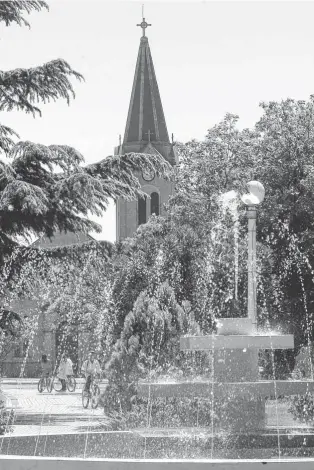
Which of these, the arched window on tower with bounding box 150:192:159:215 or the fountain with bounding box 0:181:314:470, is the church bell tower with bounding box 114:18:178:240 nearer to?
the arched window on tower with bounding box 150:192:159:215

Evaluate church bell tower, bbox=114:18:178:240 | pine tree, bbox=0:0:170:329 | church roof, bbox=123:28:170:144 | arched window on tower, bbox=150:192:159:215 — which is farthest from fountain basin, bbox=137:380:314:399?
church roof, bbox=123:28:170:144

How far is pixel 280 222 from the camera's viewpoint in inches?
1117

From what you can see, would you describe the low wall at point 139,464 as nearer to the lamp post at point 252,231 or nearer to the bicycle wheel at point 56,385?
the lamp post at point 252,231

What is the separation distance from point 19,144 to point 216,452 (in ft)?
31.3

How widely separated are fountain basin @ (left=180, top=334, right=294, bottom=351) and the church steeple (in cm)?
5807

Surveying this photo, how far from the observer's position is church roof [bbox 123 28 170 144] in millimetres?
67188

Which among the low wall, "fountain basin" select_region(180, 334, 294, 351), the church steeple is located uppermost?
the church steeple

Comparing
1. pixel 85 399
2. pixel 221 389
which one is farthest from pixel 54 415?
pixel 221 389

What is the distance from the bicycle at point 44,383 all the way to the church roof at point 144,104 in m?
36.2

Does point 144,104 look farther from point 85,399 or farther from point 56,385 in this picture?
point 85,399

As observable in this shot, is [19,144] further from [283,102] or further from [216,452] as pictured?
[283,102]

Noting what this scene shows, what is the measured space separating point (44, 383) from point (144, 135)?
123 feet

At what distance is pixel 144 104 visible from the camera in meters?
67.4

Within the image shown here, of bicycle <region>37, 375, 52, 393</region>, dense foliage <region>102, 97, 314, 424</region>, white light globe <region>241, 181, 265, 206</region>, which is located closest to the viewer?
white light globe <region>241, 181, 265, 206</region>
